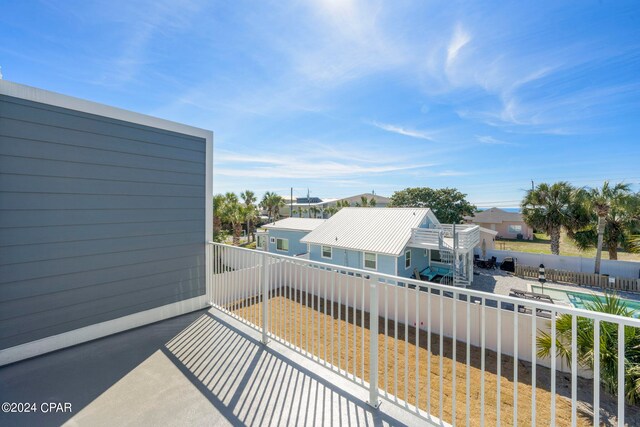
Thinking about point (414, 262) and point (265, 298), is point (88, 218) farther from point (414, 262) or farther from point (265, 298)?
point (414, 262)

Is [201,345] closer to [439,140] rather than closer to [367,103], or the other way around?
[367,103]

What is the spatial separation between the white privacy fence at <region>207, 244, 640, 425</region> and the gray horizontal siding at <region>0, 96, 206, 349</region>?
76cm

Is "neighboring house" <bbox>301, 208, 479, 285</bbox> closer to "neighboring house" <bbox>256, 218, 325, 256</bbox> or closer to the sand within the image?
"neighboring house" <bbox>256, 218, 325, 256</bbox>

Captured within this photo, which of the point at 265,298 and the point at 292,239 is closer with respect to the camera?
Answer: the point at 265,298

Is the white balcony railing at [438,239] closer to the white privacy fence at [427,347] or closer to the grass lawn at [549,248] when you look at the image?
the white privacy fence at [427,347]

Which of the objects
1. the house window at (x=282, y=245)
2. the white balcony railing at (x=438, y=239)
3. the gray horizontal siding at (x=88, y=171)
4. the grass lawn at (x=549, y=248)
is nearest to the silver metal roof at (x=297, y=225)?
the house window at (x=282, y=245)

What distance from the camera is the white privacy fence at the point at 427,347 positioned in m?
1.41

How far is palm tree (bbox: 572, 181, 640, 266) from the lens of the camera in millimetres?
9688

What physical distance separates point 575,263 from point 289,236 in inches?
539

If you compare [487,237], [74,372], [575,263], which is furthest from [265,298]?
[487,237]

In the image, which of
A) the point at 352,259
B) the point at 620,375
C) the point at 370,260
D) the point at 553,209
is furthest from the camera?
the point at 553,209

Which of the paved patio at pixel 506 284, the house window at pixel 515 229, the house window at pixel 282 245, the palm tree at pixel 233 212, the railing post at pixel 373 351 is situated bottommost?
the paved patio at pixel 506 284

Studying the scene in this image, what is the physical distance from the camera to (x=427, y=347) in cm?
331

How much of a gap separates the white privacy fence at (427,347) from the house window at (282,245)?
10277 mm
